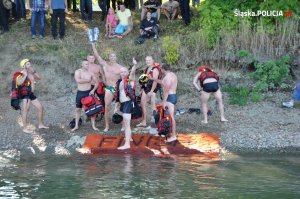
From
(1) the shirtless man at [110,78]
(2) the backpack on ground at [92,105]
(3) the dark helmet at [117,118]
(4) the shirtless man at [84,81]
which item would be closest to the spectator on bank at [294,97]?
(3) the dark helmet at [117,118]

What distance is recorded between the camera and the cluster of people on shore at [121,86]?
546 inches

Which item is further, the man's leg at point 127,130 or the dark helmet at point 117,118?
the dark helmet at point 117,118

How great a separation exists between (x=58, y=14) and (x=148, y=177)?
8.22m

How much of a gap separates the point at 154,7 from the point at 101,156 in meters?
6.77

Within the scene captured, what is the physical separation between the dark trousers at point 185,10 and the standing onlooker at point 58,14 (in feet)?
11.1

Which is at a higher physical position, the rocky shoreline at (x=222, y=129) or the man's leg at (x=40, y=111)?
the man's leg at (x=40, y=111)

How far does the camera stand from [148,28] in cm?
1875

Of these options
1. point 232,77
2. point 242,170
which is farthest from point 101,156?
point 232,77

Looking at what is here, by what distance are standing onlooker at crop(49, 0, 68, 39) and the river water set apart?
20.6 feet

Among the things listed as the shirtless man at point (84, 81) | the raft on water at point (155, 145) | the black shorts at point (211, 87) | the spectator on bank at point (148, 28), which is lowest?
the raft on water at point (155, 145)

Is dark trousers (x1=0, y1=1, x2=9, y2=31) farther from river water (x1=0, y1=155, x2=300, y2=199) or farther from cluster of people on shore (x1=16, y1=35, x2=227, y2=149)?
river water (x1=0, y1=155, x2=300, y2=199)

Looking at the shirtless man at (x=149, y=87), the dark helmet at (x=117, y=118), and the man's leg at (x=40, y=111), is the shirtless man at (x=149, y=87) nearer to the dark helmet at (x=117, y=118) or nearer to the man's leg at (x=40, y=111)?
the dark helmet at (x=117, y=118)

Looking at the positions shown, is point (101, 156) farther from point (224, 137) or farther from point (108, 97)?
point (224, 137)

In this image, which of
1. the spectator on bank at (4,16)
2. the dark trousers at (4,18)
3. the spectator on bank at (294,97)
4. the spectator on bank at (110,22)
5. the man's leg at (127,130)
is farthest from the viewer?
the spectator on bank at (4,16)
